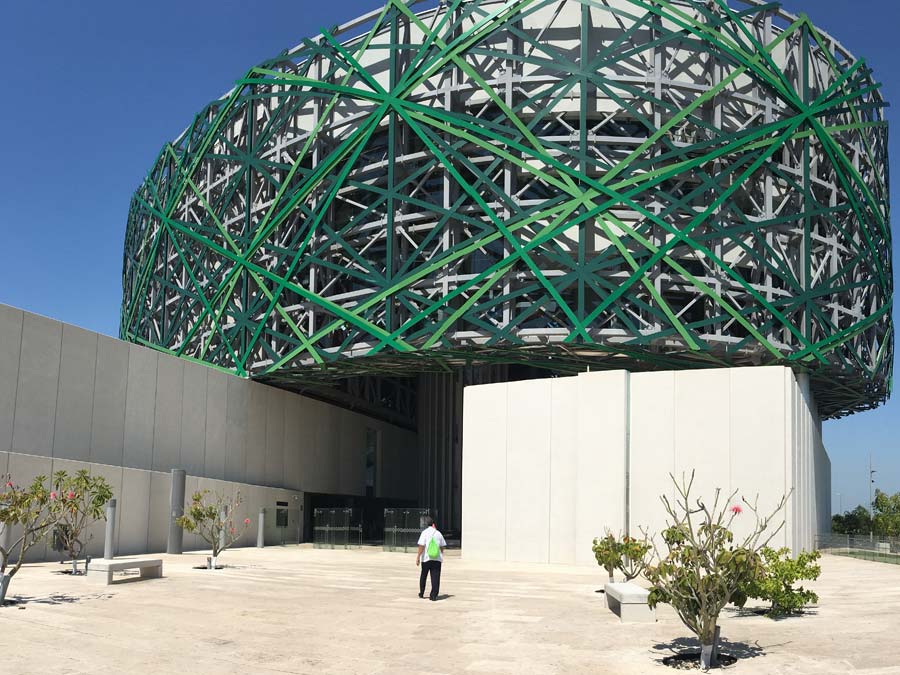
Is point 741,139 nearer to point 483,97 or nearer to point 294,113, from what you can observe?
point 483,97

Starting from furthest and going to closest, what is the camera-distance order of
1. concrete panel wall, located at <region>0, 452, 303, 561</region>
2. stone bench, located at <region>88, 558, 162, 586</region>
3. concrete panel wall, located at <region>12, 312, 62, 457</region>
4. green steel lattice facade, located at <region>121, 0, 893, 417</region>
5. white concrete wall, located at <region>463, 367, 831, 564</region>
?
green steel lattice facade, located at <region>121, 0, 893, 417</region>
concrete panel wall, located at <region>12, 312, 62, 457</region>
white concrete wall, located at <region>463, 367, 831, 564</region>
concrete panel wall, located at <region>0, 452, 303, 561</region>
stone bench, located at <region>88, 558, 162, 586</region>

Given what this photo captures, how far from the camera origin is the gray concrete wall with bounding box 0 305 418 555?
2992cm

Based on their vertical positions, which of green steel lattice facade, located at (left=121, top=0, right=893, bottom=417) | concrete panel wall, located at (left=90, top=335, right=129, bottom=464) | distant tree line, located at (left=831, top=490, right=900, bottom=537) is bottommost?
distant tree line, located at (left=831, top=490, right=900, bottom=537)

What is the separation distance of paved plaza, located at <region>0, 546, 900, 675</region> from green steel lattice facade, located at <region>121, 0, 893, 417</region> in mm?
15766

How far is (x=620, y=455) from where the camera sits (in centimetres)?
3020

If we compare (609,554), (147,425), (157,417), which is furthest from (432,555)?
(157,417)

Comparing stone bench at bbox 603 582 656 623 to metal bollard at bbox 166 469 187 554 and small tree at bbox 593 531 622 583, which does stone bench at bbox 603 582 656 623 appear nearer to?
small tree at bbox 593 531 622 583

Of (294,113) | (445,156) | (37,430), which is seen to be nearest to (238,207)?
(294,113)

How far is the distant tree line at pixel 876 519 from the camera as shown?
6781 centimetres

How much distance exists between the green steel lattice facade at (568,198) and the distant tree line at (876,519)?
29.0 metres

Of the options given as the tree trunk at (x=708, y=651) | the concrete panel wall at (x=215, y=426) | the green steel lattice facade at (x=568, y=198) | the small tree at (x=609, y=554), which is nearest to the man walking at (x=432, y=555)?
the small tree at (x=609, y=554)

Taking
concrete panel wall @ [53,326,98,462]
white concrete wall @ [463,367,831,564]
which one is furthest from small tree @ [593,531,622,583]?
concrete panel wall @ [53,326,98,462]

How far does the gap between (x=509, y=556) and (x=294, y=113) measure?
72.0 feet

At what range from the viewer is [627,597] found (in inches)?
625
